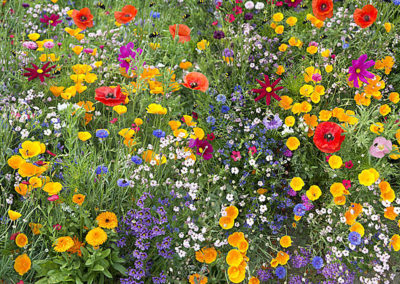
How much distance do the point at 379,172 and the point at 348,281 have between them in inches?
25.4

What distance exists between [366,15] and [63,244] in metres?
2.35

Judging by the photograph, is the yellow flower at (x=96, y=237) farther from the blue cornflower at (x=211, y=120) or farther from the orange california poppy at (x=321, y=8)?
the orange california poppy at (x=321, y=8)

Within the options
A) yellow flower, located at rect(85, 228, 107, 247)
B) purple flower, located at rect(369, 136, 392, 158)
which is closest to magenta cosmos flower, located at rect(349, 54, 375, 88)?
purple flower, located at rect(369, 136, 392, 158)

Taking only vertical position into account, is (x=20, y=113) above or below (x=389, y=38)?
below

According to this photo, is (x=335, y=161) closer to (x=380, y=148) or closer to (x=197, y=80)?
(x=380, y=148)

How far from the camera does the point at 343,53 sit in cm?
295

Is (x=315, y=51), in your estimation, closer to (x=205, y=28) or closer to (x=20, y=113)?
(x=205, y=28)

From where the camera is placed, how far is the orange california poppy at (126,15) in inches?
118

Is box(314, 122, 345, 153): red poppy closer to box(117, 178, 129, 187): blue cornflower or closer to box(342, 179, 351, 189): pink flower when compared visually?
box(342, 179, 351, 189): pink flower

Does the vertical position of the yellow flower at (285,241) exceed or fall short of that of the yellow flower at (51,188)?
it falls short

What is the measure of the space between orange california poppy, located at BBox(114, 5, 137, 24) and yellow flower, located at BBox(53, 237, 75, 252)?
175cm

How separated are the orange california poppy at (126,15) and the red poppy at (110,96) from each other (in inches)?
33.3

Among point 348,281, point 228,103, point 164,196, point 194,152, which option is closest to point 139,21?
point 228,103

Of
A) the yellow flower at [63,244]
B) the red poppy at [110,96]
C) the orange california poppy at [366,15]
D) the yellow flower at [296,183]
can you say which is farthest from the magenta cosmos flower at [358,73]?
the yellow flower at [63,244]
